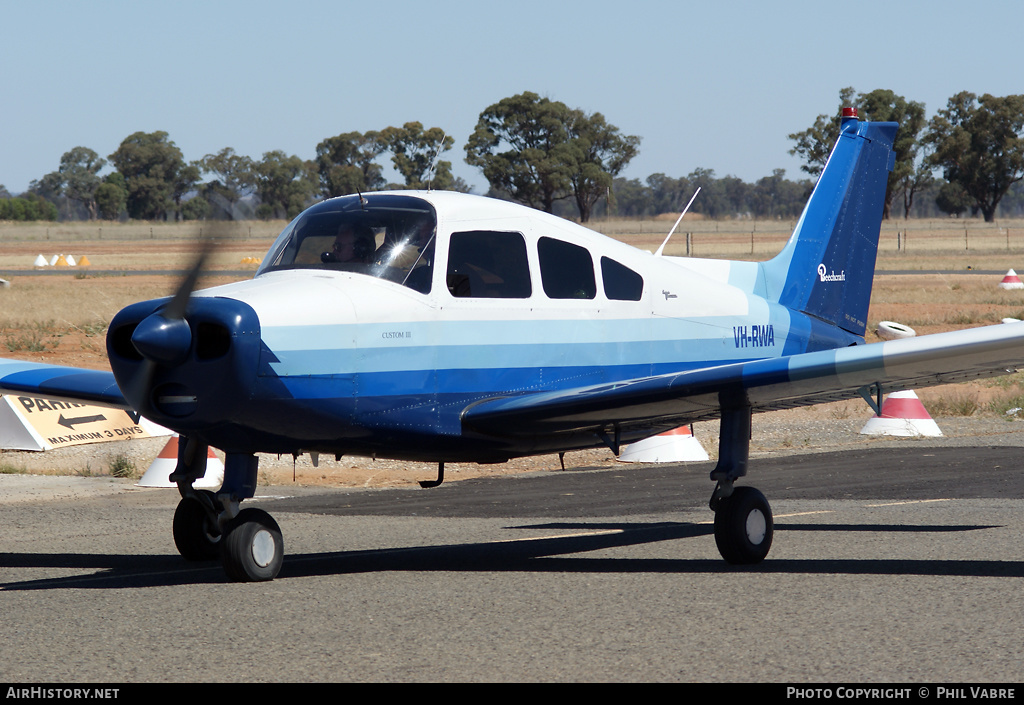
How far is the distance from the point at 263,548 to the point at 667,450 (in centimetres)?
868

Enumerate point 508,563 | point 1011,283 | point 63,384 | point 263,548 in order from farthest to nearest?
point 1011,283, point 63,384, point 508,563, point 263,548

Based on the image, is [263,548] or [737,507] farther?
[737,507]

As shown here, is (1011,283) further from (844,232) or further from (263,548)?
(263,548)

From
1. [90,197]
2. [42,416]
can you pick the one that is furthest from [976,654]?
[90,197]

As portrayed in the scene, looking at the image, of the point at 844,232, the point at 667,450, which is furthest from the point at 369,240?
the point at 667,450

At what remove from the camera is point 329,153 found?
10019 centimetres

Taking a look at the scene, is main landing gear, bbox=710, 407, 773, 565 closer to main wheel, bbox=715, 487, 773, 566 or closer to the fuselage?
main wheel, bbox=715, 487, 773, 566

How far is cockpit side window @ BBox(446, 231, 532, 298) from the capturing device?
27.6ft

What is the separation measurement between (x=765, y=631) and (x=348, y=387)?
9.95ft

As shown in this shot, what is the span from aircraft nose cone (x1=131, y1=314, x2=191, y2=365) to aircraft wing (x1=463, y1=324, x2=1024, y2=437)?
6.92ft

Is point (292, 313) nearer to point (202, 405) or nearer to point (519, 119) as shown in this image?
point (202, 405)

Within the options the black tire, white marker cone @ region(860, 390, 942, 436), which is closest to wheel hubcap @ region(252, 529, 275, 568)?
the black tire

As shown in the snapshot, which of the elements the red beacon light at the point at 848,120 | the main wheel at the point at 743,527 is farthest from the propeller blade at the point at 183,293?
the red beacon light at the point at 848,120

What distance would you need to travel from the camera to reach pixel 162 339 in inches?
274
